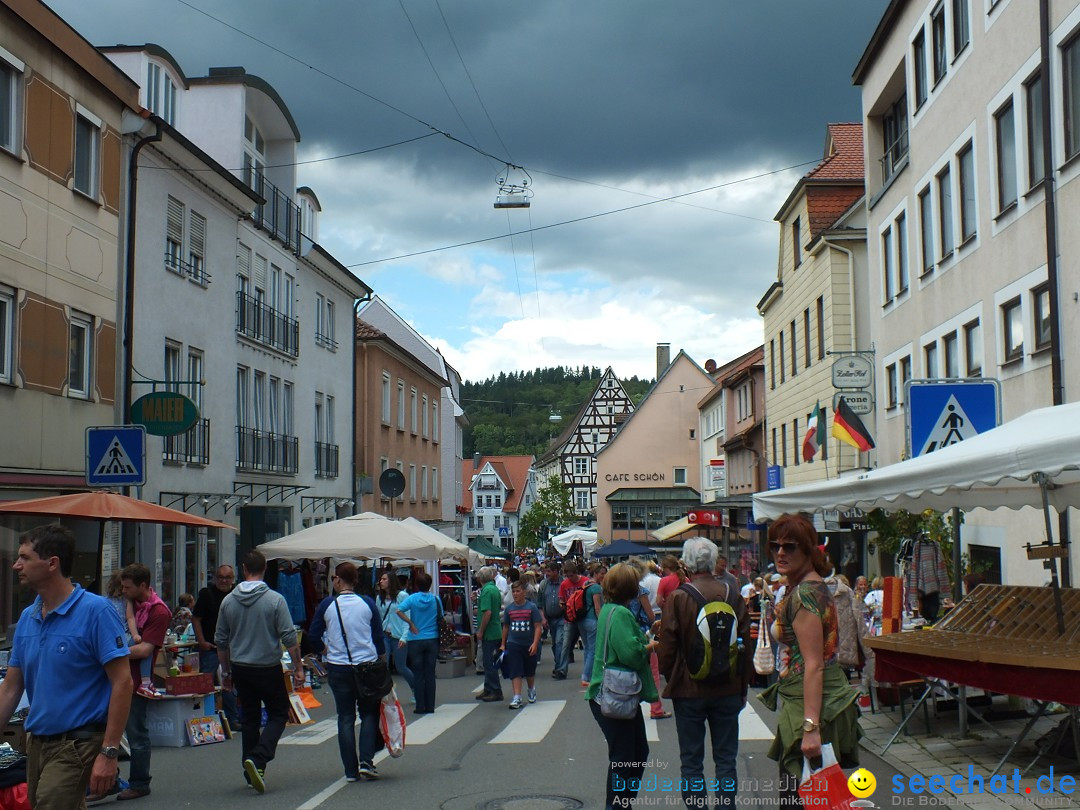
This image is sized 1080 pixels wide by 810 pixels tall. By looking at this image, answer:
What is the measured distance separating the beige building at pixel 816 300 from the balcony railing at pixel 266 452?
42.8 feet

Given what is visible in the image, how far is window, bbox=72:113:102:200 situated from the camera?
18812 mm

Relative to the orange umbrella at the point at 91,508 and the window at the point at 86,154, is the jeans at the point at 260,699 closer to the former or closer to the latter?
the orange umbrella at the point at 91,508

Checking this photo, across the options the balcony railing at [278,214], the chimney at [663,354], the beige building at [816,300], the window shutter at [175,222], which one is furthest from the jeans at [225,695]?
the chimney at [663,354]

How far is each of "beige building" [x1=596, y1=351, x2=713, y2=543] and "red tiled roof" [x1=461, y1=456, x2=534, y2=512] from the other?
50.9 meters

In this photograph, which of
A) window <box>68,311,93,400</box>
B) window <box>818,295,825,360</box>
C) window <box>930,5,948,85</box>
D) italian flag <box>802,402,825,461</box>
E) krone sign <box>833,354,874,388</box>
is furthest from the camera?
window <box>818,295,825,360</box>

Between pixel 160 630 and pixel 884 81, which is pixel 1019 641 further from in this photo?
pixel 884 81

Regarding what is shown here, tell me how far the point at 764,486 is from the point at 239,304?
25.0 metres

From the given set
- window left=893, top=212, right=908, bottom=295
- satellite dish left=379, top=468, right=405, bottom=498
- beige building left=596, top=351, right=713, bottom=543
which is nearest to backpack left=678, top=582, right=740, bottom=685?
window left=893, top=212, right=908, bottom=295

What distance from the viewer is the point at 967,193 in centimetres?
1989

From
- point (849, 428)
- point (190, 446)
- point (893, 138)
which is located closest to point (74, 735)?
point (190, 446)

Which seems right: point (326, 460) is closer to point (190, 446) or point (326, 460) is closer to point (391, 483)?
point (391, 483)

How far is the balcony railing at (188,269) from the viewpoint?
72.9 feet

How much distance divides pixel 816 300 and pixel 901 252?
23.1 feet

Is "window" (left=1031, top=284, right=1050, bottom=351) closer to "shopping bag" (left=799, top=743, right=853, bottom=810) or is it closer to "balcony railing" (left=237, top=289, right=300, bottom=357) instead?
"shopping bag" (left=799, top=743, right=853, bottom=810)
